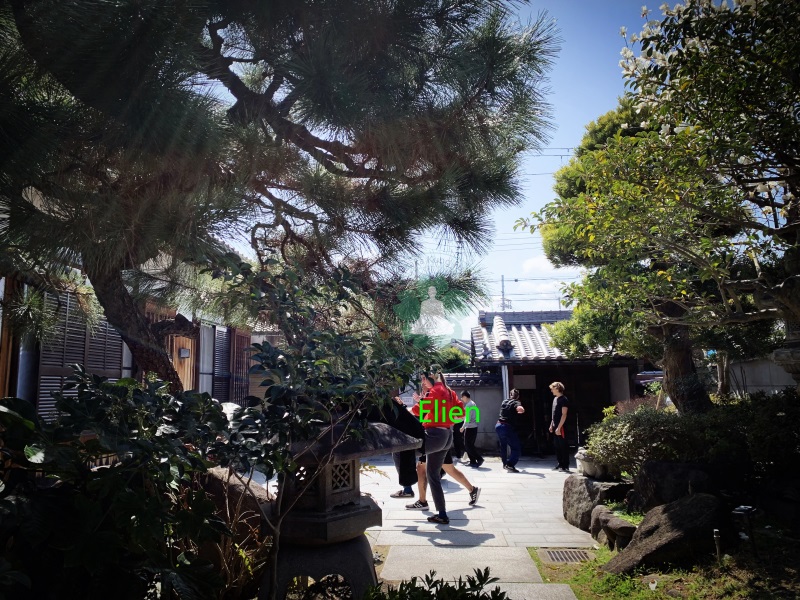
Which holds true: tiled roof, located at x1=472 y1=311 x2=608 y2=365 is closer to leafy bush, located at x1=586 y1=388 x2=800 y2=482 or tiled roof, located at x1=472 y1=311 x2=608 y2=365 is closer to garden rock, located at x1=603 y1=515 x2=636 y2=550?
leafy bush, located at x1=586 y1=388 x2=800 y2=482

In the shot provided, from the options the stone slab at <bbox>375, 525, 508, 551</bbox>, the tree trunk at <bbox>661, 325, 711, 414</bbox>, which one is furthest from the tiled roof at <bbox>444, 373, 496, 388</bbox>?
the stone slab at <bbox>375, 525, 508, 551</bbox>

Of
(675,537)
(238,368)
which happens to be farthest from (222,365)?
(675,537)

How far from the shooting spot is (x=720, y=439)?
5574mm

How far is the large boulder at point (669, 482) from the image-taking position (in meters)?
5.12

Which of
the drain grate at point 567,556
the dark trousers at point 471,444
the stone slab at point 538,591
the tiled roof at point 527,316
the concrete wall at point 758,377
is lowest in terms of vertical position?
the drain grate at point 567,556

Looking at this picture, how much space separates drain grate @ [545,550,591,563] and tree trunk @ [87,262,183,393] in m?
3.46

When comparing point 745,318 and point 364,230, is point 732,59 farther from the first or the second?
point 364,230

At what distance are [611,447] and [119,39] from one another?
5994 mm

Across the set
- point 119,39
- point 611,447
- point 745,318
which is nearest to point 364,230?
point 119,39

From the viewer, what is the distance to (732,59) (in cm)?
427

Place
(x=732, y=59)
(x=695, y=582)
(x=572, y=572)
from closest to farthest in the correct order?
(x=695, y=582)
(x=732, y=59)
(x=572, y=572)

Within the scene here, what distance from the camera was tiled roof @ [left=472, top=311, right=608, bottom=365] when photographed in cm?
1376

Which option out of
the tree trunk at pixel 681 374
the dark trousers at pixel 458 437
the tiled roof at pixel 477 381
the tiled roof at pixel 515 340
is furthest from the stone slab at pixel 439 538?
the tiled roof at pixel 477 381

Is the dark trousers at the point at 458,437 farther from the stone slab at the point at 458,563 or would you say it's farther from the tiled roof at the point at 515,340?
the stone slab at the point at 458,563
